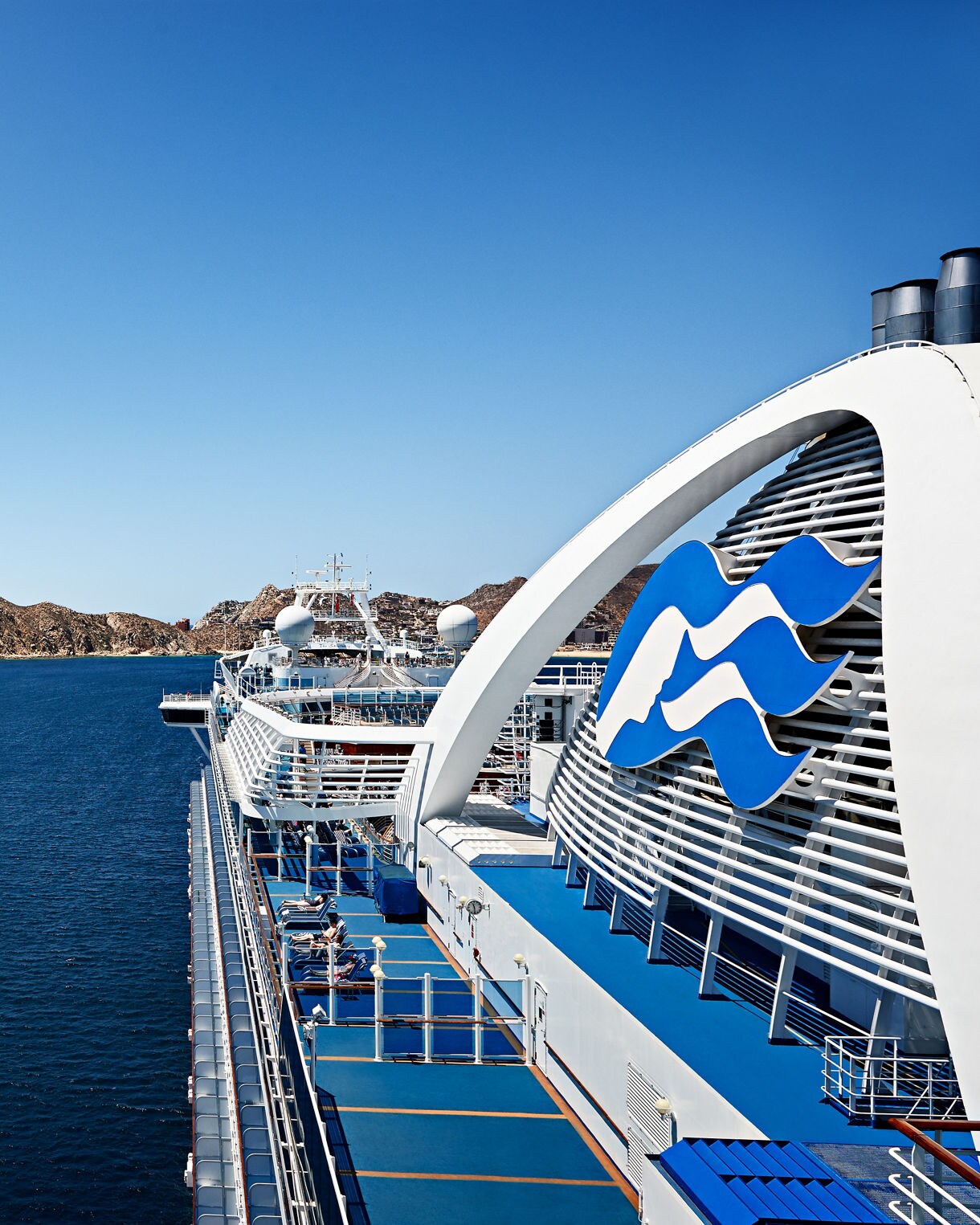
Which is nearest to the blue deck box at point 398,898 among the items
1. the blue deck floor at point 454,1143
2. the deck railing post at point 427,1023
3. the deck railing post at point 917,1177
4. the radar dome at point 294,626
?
the blue deck floor at point 454,1143

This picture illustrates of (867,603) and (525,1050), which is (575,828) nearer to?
(525,1050)

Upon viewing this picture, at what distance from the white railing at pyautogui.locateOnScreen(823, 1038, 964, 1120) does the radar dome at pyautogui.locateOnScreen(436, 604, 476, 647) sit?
1008 inches

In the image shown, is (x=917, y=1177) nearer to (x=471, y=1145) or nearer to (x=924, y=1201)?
(x=924, y=1201)

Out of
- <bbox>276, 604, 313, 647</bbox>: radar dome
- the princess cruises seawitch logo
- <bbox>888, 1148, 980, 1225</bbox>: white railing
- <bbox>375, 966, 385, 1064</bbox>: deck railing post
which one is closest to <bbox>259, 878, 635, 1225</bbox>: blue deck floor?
<bbox>375, 966, 385, 1064</bbox>: deck railing post

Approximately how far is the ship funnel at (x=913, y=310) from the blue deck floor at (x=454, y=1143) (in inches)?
468

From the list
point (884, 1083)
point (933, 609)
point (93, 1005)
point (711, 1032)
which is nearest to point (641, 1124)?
point (711, 1032)

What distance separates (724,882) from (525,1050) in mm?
4871

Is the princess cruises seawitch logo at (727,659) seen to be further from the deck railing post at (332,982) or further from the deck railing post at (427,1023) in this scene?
the deck railing post at (332,982)

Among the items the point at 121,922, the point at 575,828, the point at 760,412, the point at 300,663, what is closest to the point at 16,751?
the point at 300,663

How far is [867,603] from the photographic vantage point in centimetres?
1191

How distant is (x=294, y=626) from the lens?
3769cm

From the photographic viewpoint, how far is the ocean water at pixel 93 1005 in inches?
691

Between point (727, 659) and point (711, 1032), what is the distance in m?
4.55

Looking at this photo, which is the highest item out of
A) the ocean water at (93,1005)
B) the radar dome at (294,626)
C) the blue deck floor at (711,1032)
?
the radar dome at (294,626)
